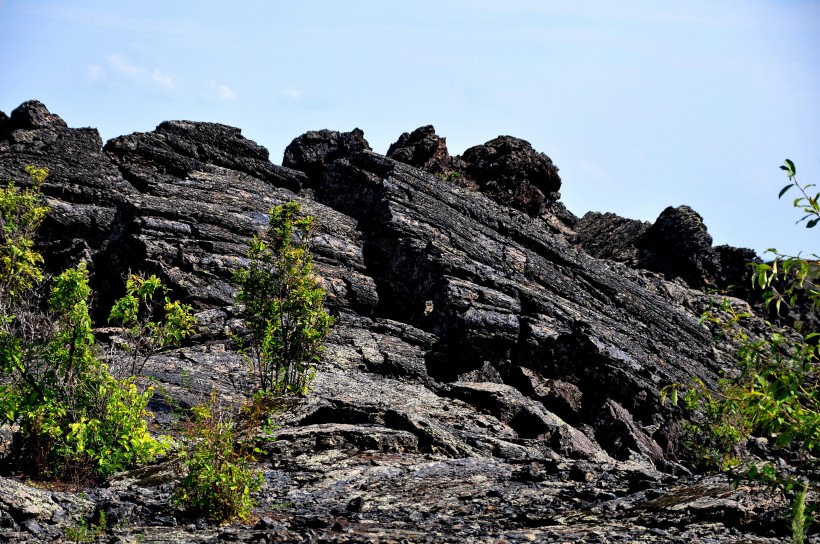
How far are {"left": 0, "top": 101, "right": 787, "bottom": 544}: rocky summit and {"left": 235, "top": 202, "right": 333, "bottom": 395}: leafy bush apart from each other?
1.36 meters

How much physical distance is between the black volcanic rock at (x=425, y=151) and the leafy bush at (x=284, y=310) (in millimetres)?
30651

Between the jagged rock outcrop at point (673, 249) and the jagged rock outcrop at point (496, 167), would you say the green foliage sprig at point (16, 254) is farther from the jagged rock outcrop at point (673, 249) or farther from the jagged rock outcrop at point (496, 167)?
the jagged rock outcrop at point (673, 249)

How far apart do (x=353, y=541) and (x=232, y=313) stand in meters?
22.3

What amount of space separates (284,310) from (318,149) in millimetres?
32457

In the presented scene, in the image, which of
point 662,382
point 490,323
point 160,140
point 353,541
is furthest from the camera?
point 160,140

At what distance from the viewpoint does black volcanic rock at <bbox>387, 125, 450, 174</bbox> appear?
57753 mm

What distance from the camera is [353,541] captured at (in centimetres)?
1129

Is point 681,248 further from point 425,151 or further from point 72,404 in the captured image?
point 72,404

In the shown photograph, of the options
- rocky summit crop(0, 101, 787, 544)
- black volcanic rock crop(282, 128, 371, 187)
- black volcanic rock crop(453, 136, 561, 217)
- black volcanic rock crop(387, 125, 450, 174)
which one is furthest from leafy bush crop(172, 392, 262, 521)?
black volcanic rock crop(453, 136, 561, 217)

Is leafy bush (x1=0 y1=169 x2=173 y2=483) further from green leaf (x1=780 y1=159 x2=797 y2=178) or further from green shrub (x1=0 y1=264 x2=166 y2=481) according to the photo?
green leaf (x1=780 y1=159 x2=797 y2=178)

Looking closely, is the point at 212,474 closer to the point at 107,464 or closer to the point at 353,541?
the point at 353,541

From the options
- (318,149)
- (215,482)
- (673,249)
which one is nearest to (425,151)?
(318,149)

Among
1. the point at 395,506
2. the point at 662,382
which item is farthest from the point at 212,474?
the point at 662,382

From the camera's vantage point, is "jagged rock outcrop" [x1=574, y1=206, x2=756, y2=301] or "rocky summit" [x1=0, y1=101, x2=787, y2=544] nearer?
"rocky summit" [x1=0, y1=101, x2=787, y2=544]
